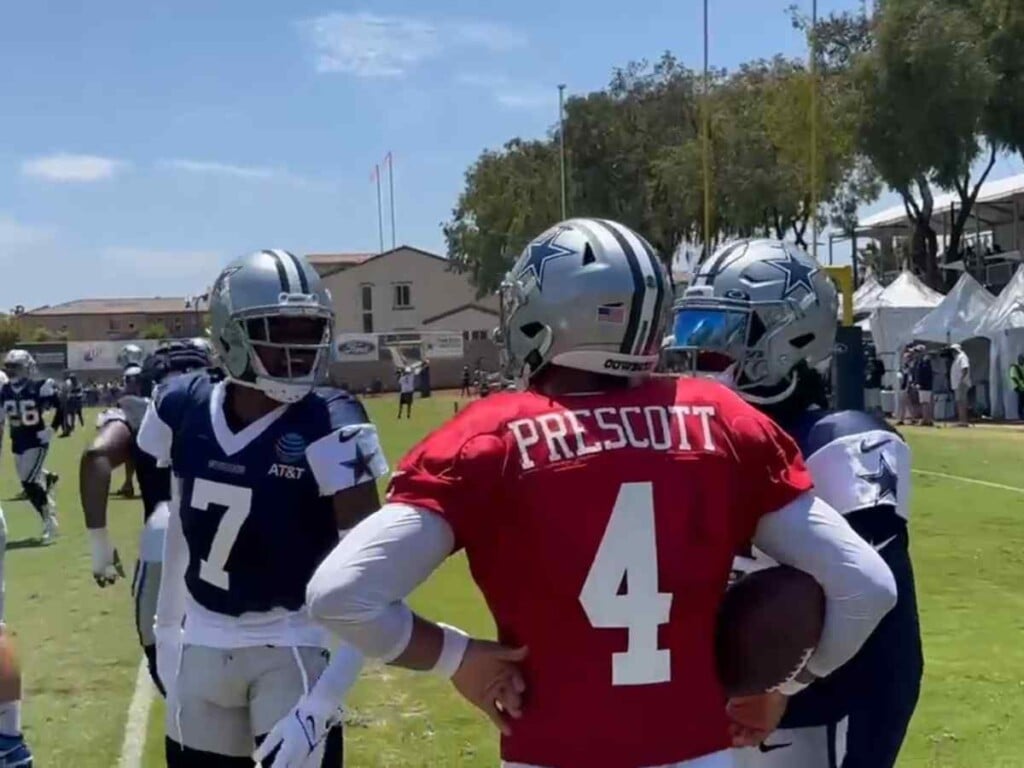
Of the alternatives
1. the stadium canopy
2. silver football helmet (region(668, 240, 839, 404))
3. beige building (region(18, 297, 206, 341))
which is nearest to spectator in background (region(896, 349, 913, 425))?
the stadium canopy

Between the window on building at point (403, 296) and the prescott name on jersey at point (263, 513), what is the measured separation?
271ft

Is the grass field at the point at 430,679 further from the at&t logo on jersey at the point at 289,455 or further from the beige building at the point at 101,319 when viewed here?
the beige building at the point at 101,319

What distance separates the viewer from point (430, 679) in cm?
840

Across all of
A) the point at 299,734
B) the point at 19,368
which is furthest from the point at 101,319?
the point at 299,734

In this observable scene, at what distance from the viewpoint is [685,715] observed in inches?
97.0

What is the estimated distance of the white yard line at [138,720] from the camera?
686 cm

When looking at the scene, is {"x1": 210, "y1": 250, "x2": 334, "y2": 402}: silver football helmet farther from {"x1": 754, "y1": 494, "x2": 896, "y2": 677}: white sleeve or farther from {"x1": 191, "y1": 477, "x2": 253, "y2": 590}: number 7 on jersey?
{"x1": 754, "y1": 494, "x2": 896, "y2": 677}: white sleeve

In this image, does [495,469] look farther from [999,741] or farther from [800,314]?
[999,741]

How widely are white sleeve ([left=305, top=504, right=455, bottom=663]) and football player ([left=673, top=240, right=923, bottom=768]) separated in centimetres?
101

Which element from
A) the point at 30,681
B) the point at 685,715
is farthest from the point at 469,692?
the point at 30,681

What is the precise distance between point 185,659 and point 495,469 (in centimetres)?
221

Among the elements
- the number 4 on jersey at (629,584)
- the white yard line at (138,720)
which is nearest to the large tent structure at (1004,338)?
the white yard line at (138,720)

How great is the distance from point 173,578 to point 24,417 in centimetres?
1276

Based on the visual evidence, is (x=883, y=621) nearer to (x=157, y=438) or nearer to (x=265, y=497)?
(x=265, y=497)
